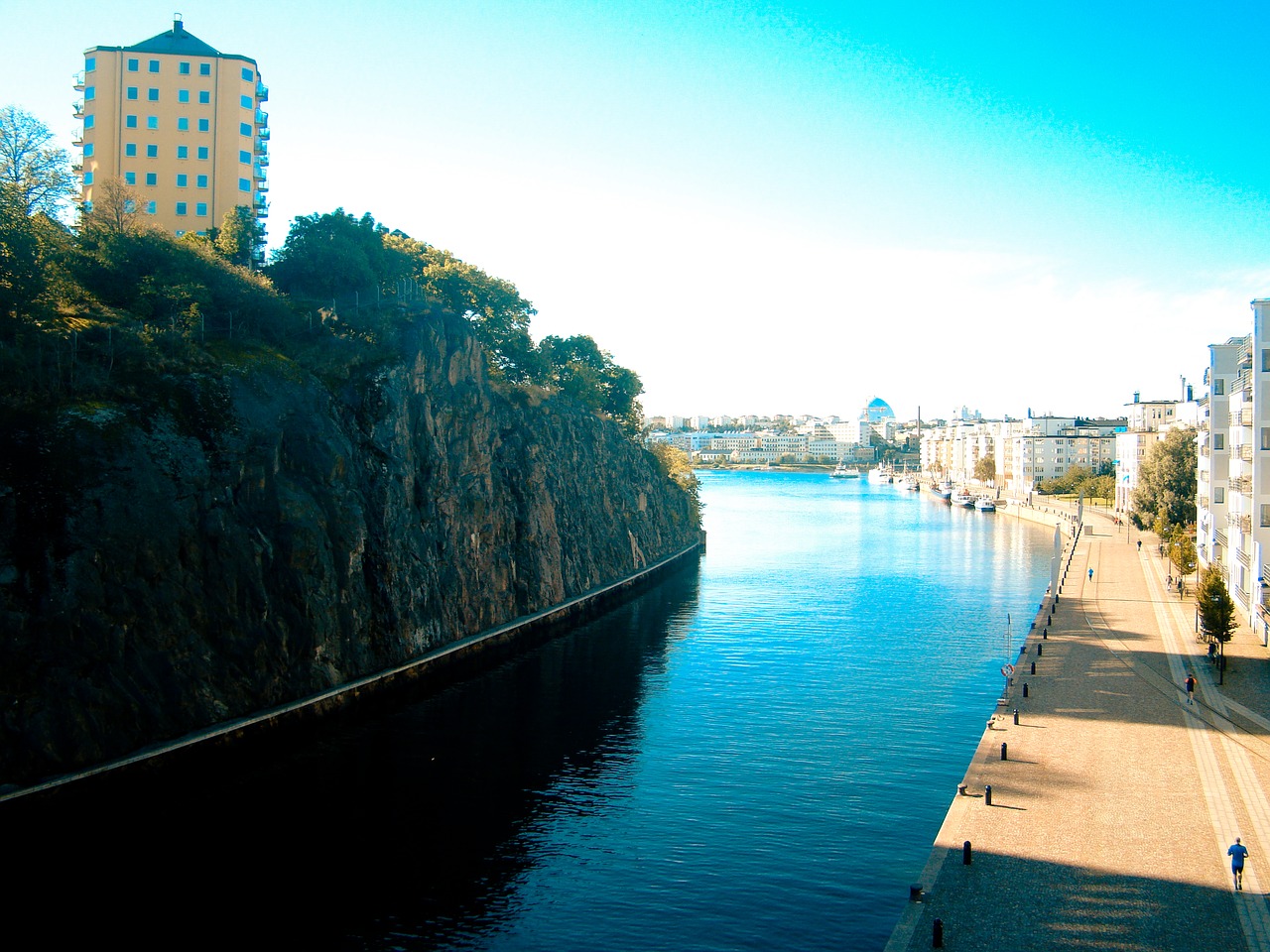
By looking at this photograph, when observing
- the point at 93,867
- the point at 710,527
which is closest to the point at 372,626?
the point at 93,867

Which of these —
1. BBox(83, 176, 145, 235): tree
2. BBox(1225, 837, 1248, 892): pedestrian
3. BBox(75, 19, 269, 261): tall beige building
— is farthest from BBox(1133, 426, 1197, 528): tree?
BBox(83, 176, 145, 235): tree

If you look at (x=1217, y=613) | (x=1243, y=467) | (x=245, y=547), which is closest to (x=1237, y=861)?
(x=1217, y=613)

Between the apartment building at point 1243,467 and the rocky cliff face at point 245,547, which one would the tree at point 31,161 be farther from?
the apartment building at point 1243,467

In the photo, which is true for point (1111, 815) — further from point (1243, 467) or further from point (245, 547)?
point (1243, 467)

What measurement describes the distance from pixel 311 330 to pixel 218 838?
2759 cm

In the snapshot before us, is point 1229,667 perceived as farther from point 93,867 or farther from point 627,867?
point 93,867

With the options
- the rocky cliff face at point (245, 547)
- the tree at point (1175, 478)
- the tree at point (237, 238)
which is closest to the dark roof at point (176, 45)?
the tree at point (237, 238)

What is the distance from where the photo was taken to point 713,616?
56.1m

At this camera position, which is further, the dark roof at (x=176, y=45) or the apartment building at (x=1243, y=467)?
the dark roof at (x=176, y=45)

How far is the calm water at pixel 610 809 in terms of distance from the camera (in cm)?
2047

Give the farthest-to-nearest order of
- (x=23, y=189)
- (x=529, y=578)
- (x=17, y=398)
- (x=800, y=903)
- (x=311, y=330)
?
(x=529, y=578) → (x=311, y=330) → (x=23, y=189) → (x=17, y=398) → (x=800, y=903)

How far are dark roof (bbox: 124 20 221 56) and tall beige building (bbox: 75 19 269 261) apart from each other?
59mm

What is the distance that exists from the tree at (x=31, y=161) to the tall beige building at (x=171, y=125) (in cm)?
1443

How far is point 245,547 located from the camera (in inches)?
1273
